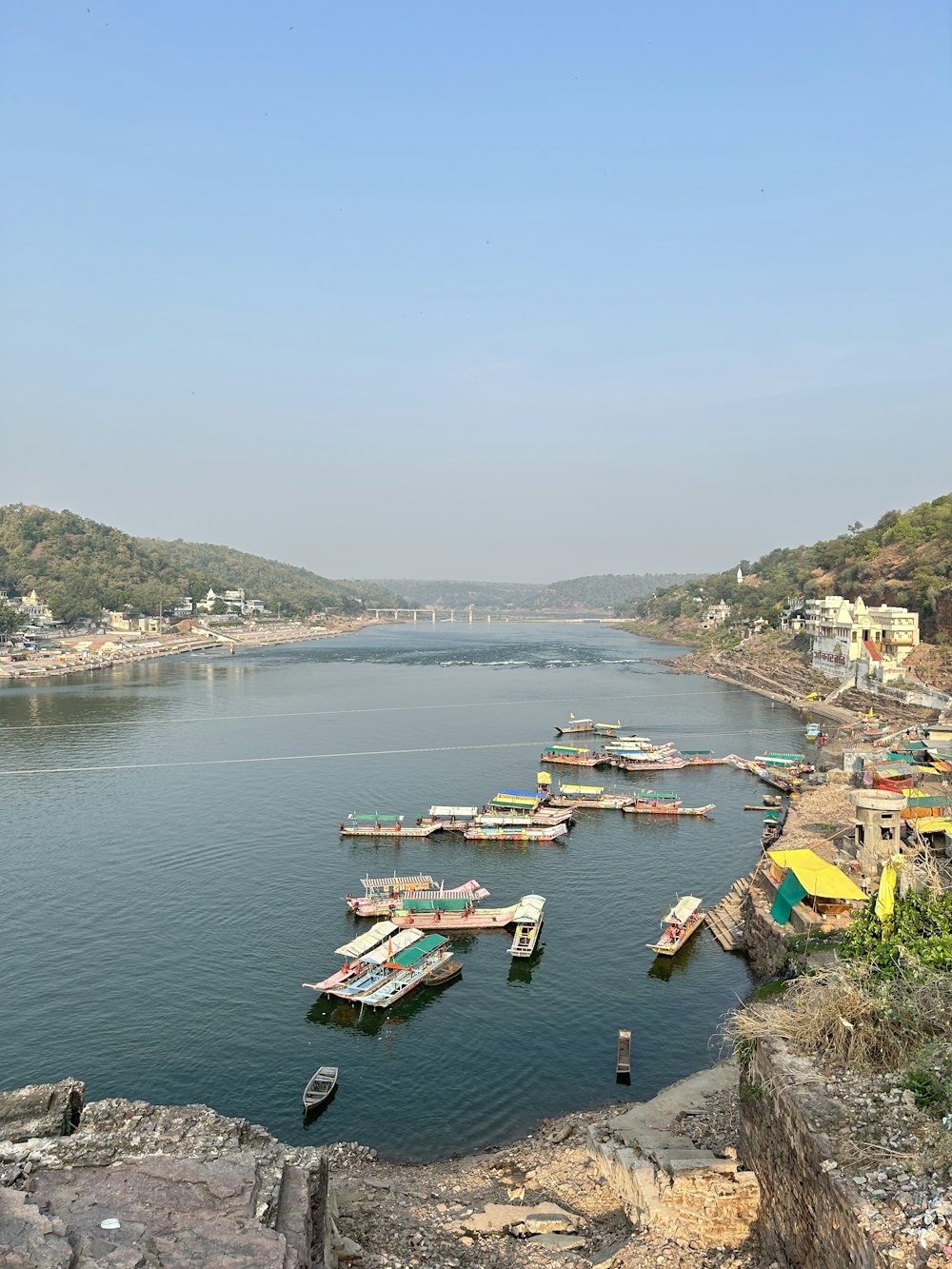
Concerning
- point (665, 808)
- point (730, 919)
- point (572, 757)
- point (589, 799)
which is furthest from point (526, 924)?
point (572, 757)

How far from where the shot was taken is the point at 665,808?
39.1 m

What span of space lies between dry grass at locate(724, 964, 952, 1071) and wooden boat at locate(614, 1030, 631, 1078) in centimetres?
772

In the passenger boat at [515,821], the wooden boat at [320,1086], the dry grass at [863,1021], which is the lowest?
the wooden boat at [320,1086]

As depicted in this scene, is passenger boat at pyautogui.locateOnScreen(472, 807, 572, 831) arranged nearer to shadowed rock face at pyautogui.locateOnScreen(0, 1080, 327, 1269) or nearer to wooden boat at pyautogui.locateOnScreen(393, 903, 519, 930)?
wooden boat at pyautogui.locateOnScreen(393, 903, 519, 930)

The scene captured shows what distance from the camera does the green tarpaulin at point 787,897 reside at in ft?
69.2

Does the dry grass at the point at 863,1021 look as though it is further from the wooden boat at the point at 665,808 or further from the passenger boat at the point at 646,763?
the passenger boat at the point at 646,763

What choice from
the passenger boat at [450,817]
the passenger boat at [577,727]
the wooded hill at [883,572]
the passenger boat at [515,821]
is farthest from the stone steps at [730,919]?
the wooded hill at [883,572]

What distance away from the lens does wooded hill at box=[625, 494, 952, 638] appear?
222ft

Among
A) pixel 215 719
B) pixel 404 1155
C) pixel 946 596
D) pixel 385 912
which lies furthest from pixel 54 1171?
pixel 946 596

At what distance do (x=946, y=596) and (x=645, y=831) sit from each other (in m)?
41.0

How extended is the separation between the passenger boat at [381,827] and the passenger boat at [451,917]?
9.23 m

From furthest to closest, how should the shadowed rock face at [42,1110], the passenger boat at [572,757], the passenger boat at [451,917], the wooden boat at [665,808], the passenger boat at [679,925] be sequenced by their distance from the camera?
the passenger boat at [572,757] → the wooden boat at [665,808] → the passenger boat at [451,917] → the passenger boat at [679,925] → the shadowed rock face at [42,1110]

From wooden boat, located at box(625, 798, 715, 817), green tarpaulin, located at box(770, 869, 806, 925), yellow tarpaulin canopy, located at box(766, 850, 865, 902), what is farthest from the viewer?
wooden boat, located at box(625, 798, 715, 817)

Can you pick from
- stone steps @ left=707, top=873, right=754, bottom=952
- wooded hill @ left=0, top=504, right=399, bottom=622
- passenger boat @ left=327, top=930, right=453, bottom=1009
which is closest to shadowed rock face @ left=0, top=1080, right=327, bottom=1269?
passenger boat @ left=327, top=930, right=453, bottom=1009
